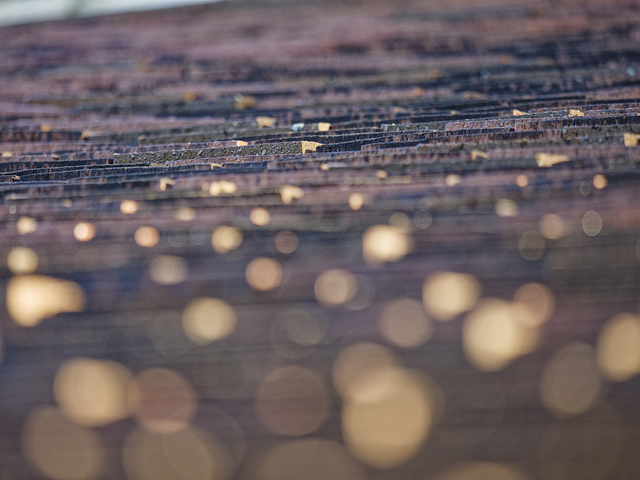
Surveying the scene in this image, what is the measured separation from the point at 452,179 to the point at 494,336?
0.64 feet

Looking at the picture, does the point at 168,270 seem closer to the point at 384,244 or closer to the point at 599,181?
the point at 384,244

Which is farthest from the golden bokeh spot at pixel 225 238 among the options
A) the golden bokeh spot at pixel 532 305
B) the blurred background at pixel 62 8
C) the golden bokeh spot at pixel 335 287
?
the blurred background at pixel 62 8

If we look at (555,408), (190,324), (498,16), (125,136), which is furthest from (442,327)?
(498,16)

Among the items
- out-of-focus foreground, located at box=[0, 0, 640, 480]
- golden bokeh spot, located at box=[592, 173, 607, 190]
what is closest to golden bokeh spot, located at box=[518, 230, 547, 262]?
out-of-focus foreground, located at box=[0, 0, 640, 480]

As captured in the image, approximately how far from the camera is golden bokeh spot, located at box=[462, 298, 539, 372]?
0.45 m

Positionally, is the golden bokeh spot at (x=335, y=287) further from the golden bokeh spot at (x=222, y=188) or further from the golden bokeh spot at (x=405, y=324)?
the golden bokeh spot at (x=222, y=188)

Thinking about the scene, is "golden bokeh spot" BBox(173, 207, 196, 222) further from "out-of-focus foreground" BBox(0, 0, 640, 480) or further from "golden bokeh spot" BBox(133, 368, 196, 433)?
"golden bokeh spot" BBox(133, 368, 196, 433)

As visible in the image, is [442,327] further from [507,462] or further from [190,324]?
[190,324]

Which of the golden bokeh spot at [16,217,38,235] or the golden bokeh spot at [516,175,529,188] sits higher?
the golden bokeh spot at [16,217,38,235]

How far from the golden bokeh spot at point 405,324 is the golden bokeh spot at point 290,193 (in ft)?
0.59

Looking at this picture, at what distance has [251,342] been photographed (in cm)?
46

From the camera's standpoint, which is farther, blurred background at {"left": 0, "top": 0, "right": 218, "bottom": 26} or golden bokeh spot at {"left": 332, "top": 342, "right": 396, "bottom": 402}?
blurred background at {"left": 0, "top": 0, "right": 218, "bottom": 26}

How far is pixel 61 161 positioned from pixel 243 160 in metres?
0.29

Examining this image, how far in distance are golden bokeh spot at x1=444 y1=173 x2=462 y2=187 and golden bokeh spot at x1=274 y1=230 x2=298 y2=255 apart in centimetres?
20
